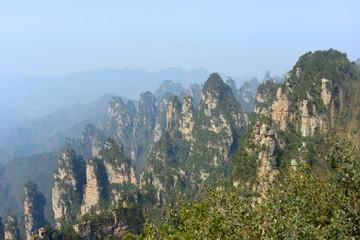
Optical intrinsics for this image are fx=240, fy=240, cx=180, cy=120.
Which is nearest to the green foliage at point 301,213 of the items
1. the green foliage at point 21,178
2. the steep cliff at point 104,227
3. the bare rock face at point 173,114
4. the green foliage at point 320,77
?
the steep cliff at point 104,227

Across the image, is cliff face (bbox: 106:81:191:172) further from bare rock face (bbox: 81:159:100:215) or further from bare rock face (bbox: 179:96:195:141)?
bare rock face (bbox: 81:159:100:215)

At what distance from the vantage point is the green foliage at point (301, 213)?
9.01 metres

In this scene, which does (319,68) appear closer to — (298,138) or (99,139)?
(298,138)

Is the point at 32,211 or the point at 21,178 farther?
the point at 21,178

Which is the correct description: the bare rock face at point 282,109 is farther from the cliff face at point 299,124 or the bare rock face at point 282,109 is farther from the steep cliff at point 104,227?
the steep cliff at point 104,227

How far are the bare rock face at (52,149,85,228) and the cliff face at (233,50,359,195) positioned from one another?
50299mm

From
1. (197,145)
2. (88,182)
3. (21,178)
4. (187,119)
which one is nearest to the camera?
(88,182)

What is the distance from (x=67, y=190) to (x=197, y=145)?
1748 inches

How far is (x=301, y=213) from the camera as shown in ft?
36.4

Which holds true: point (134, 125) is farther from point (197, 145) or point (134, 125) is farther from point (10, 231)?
point (10, 231)

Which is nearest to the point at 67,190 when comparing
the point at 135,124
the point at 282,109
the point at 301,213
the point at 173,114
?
the point at 173,114

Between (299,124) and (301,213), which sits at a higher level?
(299,124)

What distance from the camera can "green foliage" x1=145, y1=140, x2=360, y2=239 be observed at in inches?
355

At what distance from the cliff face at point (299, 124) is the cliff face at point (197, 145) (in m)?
28.8
